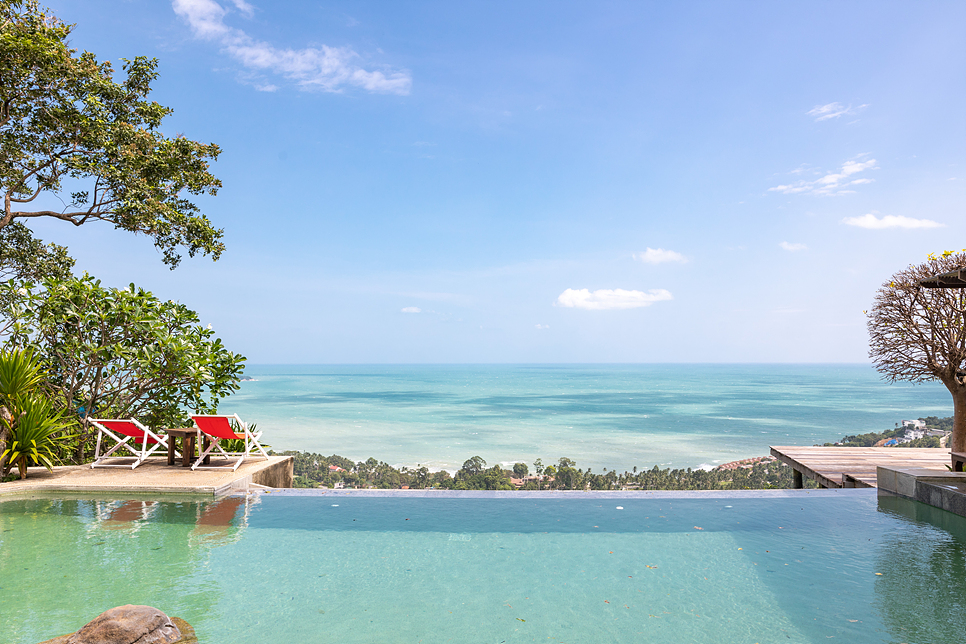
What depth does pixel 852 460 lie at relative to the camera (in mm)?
8828

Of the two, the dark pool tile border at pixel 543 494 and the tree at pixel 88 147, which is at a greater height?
the tree at pixel 88 147

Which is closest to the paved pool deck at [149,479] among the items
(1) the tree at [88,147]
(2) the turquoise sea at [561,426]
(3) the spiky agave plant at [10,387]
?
(3) the spiky agave plant at [10,387]

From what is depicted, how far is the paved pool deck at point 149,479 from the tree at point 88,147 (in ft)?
15.9

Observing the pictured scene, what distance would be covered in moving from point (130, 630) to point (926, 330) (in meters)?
10.8

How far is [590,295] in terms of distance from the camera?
66312 mm

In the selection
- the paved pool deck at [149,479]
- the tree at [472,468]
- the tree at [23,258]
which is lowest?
the tree at [472,468]

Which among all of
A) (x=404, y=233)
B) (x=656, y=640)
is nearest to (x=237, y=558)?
(x=656, y=640)

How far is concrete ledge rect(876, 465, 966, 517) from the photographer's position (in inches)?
202

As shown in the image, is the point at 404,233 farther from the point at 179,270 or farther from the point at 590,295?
the point at 179,270

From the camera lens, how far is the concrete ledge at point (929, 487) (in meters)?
5.14

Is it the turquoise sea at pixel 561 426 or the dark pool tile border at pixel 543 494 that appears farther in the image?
the turquoise sea at pixel 561 426

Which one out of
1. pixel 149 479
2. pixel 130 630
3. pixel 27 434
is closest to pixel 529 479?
pixel 149 479

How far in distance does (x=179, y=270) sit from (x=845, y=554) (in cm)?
1174

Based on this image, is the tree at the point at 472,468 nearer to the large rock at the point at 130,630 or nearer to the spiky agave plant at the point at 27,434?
the spiky agave plant at the point at 27,434
